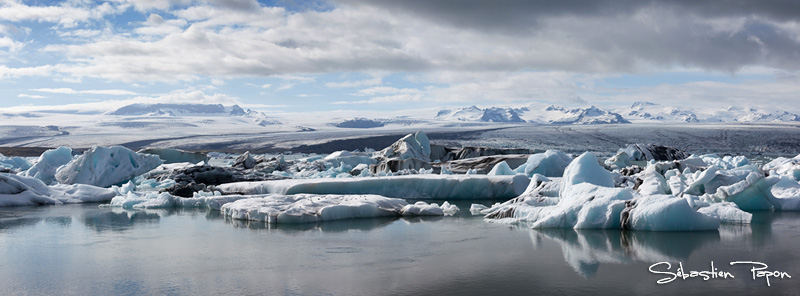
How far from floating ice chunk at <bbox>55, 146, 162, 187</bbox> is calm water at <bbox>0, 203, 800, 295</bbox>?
758 centimetres

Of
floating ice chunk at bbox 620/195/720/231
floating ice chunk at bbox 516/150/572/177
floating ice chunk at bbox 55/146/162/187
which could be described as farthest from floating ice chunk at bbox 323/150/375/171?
floating ice chunk at bbox 620/195/720/231

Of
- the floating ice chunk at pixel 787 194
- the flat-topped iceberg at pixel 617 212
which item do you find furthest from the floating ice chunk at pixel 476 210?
the floating ice chunk at pixel 787 194

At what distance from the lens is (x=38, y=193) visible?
41.1 ft

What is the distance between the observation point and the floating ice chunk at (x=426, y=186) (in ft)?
41.6

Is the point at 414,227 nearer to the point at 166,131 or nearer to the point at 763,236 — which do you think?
the point at 763,236

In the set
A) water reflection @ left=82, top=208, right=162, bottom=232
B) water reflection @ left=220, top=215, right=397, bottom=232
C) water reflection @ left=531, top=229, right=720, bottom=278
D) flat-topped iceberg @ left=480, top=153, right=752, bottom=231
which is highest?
flat-topped iceberg @ left=480, top=153, right=752, bottom=231

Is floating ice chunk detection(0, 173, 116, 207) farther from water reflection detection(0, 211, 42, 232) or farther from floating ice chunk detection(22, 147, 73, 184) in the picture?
floating ice chunk detection(22, 147, 73, 184)

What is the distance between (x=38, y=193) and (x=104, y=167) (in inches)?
163

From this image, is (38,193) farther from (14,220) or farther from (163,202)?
(14,220)

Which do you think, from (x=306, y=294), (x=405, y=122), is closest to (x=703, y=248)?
(x=306, y=294)

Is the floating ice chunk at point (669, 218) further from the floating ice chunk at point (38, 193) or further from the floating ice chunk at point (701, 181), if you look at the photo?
the floating ice chunk at point (38, 193)

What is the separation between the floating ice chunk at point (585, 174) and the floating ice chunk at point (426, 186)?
2720mm

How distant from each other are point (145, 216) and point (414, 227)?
482 centimetres

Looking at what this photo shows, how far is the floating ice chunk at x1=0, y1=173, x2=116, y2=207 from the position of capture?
12055mm
